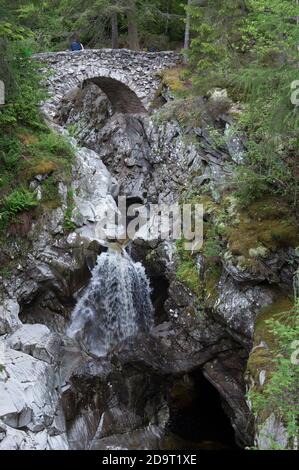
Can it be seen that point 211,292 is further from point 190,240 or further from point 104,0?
point 104,0

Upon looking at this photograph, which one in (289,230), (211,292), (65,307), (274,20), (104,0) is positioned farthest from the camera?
(104,0)

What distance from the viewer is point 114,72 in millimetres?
19406

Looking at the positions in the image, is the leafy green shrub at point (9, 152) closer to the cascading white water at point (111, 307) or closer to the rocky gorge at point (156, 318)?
the rocky gorge at point (156, 318)

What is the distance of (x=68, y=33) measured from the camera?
2436 centimetres

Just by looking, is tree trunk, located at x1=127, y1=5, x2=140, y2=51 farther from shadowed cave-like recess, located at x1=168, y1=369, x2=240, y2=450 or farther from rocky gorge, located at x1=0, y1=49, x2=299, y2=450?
shadowed cave-like recess, located at x1=168, y1=369, x2=240, y2=450

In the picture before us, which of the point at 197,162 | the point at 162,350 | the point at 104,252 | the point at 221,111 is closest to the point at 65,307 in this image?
the point at 104,252

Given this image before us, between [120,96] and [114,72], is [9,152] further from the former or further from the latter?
[120,96]

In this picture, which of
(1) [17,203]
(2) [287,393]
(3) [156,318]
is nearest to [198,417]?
(3) [156,318]

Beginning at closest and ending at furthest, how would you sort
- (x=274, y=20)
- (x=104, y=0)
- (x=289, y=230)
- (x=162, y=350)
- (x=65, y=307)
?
(x=274, y=20), (x=289, y=230), (x=162, y=350), (x=65, y=307), (x=104, y=0)

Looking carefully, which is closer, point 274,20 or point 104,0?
point 274,20

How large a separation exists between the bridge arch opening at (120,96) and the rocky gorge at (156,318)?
138 inches

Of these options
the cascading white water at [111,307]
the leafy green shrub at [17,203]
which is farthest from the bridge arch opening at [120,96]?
the cascading white water at [111,307]

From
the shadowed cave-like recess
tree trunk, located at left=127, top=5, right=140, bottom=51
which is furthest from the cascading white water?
tree trunk, located at left=127, top=5, right=140, bottom=51

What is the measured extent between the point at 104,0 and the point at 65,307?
508 inches
